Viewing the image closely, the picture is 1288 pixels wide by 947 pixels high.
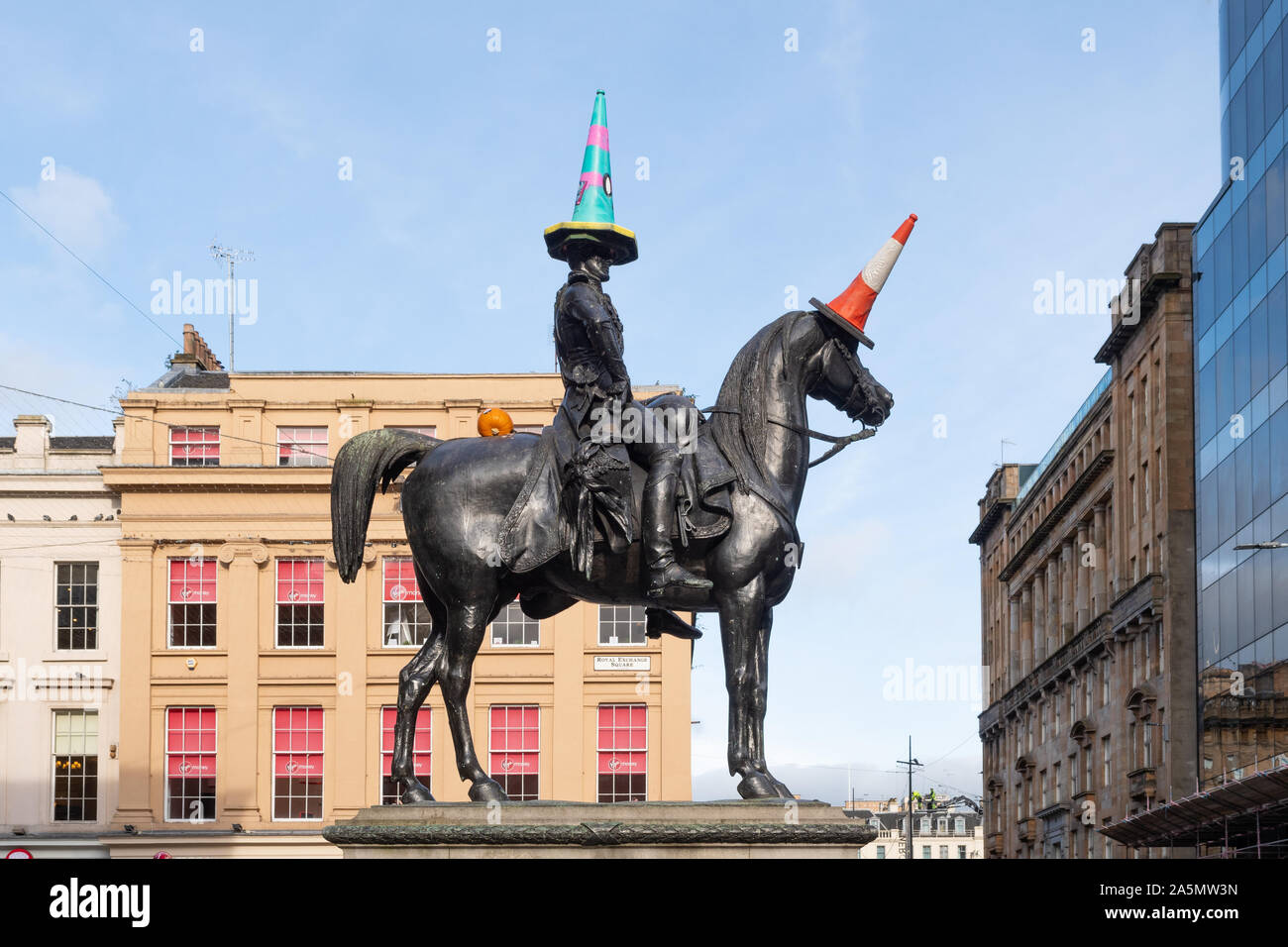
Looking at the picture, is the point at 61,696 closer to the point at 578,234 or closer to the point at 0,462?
the point at 0,462

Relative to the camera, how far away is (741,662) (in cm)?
1195

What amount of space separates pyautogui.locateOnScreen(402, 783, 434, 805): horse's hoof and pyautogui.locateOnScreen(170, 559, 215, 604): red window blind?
148 ft

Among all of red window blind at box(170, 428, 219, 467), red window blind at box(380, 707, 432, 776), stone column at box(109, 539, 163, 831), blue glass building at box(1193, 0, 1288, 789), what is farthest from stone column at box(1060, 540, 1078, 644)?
stone column at box(109, 539, 163, 831)

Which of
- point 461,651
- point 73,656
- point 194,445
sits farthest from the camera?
point 194,445

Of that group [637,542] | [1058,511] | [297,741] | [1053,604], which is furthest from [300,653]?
[1053,604]

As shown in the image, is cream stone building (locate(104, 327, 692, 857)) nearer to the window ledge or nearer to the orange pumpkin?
the window ledge

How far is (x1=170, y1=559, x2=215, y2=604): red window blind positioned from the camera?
183 ft

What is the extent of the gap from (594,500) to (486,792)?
6.98 ft

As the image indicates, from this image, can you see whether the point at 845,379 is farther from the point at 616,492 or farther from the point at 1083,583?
the point at 1083,583

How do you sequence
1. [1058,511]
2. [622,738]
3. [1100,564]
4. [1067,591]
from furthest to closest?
[1067,591]
[1058,511]
[1100,564]
[622,738]

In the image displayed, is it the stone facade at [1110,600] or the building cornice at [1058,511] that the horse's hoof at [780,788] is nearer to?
the stone facade at [1110,600]

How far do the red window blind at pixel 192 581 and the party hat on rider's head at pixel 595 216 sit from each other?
148ft
